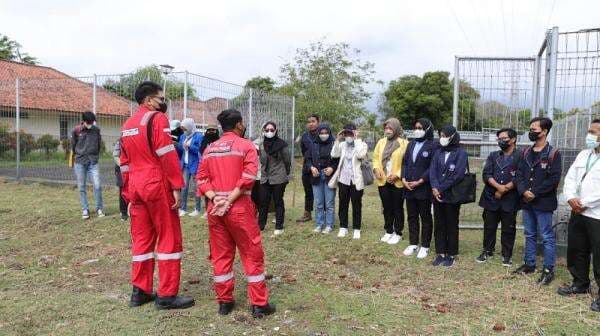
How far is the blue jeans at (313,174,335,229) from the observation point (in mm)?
7840

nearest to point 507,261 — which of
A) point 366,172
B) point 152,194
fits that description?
point 366,172

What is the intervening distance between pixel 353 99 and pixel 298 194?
10.6 meters

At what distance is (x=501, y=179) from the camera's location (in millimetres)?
6090

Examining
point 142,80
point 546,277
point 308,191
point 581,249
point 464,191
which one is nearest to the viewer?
point 581,249

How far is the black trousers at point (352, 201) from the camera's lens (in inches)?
292

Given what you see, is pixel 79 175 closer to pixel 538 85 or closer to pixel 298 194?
pixel 298 194

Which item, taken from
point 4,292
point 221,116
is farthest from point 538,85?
point 4,292

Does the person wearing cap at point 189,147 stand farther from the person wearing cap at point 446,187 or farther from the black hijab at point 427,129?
the person wearing cap at point 446,187

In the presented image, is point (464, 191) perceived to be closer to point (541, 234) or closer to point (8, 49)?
point (541, 234)

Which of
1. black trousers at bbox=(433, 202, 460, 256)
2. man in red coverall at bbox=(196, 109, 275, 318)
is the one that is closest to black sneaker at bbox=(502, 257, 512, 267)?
black trousers at bbox=(433, 202, 460, 256)

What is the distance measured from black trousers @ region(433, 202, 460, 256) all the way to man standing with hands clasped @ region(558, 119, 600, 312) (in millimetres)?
1382

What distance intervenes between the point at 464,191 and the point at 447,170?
33 centimetres

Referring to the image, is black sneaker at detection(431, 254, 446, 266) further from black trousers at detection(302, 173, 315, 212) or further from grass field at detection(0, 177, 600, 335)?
black trousers at detection(302, 173, 315, 212)

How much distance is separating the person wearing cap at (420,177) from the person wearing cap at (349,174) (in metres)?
0.82
